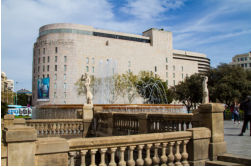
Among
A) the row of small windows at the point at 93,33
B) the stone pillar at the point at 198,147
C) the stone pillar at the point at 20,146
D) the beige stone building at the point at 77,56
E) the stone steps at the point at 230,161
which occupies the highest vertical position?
the row of small windows at the point at 93,33

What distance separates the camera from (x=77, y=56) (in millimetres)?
81438

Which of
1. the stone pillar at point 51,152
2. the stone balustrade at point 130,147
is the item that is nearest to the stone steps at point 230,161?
the stone balustrade at point 130,147

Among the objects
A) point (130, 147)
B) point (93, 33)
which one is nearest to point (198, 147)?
point (130, 147)

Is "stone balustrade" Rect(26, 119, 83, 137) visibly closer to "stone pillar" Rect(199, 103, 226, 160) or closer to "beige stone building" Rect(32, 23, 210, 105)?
"stone pillar" Rect(199, 103, 226, 160)

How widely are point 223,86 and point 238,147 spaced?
3602 centimetres

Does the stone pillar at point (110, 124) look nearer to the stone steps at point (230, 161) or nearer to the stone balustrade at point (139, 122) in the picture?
the stone balustrade at point (139, 122)

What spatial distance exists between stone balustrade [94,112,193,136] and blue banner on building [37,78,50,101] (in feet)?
225

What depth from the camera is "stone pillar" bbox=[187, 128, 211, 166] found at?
268 inches

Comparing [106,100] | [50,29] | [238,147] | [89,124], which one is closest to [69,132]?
[89,124]

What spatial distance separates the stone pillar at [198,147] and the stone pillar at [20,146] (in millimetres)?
4253

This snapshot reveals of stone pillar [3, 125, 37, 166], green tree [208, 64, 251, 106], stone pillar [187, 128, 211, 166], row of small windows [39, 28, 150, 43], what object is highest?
row of small windows [39, 28, 150, 43]

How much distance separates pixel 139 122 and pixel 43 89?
2960 inches

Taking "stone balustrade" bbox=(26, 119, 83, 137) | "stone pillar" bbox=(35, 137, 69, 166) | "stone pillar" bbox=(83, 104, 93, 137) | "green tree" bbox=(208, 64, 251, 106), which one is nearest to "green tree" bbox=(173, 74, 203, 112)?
"green tree" bbox=(208, 64, 251, 106)

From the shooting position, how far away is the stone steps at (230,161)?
21.5 feet
